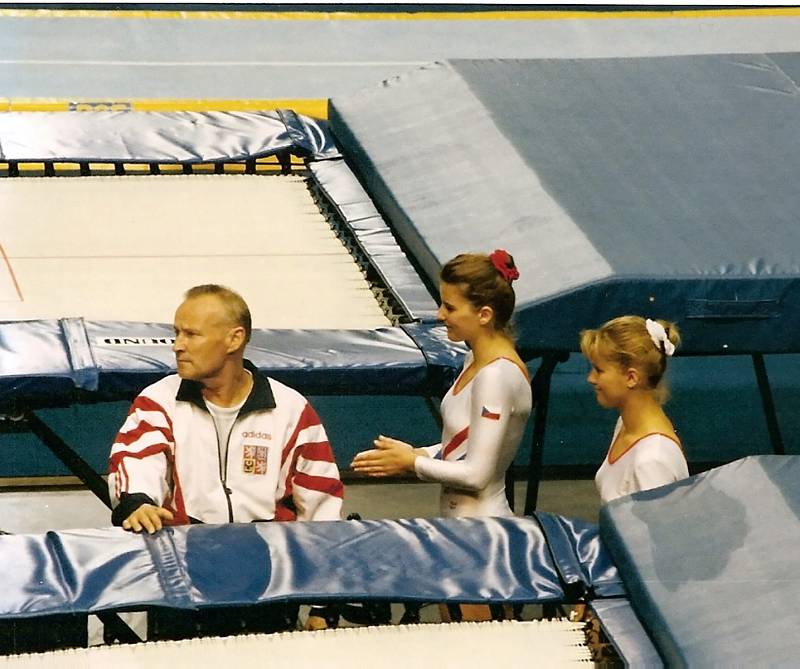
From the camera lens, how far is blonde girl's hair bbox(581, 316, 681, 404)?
3.71 meters

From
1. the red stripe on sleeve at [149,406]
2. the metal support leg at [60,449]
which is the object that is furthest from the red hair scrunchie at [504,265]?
the metal support leg at [60,449]

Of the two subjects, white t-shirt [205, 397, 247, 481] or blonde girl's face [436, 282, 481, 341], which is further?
blonde girl's face [436, 282, 481, 341]

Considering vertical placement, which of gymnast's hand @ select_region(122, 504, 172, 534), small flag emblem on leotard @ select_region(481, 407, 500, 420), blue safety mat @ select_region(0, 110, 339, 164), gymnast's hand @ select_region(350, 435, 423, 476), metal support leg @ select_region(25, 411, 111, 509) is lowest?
gymnast's hand @ select_region(122, 504, 172, 534)

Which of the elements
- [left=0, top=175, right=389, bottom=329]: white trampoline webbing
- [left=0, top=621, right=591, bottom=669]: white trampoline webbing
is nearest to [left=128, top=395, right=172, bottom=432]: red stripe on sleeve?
[left=0, top=621, right=591, bottom=669]: white trampoline webbing

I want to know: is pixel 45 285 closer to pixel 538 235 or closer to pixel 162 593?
pixel 538 235

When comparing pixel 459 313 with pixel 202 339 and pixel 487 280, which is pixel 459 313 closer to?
pixel 487 280

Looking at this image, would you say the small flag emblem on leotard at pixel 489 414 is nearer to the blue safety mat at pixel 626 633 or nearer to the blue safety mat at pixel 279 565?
the blue safety mat at pixel 279 565

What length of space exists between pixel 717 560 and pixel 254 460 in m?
1.19

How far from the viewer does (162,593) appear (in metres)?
3.12

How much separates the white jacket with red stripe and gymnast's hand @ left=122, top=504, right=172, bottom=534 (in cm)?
27

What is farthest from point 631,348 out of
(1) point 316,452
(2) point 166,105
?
(2) point 166,105

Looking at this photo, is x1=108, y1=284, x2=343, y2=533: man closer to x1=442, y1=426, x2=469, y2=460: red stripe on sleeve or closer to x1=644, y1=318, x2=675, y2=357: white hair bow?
x1=442, y1=426, x2=469, y2=460: red stripe on sleeve

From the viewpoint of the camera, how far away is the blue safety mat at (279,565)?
3.12 meters

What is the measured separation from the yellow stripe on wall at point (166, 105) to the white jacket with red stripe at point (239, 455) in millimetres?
4868
